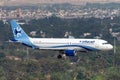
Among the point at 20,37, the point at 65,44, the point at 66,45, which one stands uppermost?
the point at 20,37

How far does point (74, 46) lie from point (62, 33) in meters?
74.3

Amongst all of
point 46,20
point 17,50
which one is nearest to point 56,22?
point 46,20

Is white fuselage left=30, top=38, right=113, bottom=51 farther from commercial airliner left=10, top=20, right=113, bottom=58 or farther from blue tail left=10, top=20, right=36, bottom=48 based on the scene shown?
blue tail left=10, top=20, right=36, bottom=48

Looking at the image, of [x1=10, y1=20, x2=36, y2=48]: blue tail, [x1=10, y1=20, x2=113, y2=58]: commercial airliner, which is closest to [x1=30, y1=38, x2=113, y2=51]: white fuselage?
[x1=10, y1=20, x2=113, y2=58]: commercial airliner

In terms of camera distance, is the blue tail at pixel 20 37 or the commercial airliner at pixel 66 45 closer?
the commercial airliner at pixel 66 45

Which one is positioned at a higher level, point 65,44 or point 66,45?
point 65,44

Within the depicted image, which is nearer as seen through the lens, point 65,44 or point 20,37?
point 65,44

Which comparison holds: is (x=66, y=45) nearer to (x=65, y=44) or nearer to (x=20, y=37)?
(x=65, y=44)

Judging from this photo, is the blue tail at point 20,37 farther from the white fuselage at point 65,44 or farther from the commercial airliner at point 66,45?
the white fuselage at point 65,44

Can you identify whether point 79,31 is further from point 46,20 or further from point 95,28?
point 46,20

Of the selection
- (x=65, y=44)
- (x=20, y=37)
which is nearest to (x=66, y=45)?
(x=65, y=44)

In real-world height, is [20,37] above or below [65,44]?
above

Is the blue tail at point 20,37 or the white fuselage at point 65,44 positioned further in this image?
the blue tail at point 20,37

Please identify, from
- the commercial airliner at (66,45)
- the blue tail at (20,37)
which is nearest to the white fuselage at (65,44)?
the commercial airliner at (66,45)
